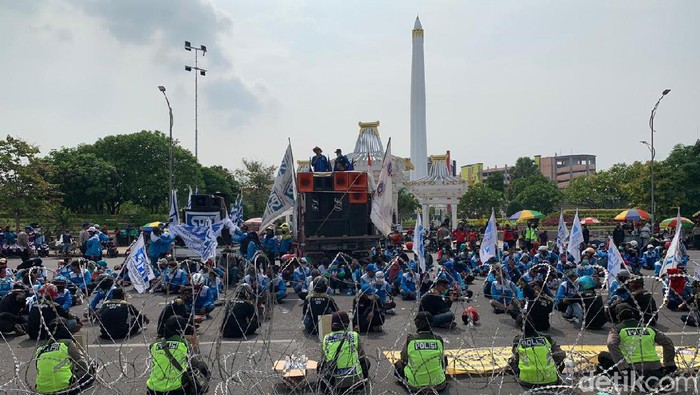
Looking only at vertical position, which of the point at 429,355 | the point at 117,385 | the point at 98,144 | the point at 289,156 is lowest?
the point at 117,385

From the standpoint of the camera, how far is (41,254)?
96.4 feet

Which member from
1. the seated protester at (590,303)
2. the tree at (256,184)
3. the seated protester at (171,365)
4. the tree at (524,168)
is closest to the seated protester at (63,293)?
the seated protester at (171,365)

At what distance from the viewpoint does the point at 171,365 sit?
7.29 meters

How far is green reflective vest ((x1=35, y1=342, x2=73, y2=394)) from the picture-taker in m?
7.55

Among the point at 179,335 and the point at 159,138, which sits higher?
the point at 159,138

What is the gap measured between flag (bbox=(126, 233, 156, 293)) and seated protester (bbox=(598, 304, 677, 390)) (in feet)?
34.6

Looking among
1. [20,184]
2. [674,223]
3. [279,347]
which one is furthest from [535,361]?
[20,184]

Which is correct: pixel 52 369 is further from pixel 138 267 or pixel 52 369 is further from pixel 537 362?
pixel 138 267

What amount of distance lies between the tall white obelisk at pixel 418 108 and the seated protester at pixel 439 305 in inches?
2363

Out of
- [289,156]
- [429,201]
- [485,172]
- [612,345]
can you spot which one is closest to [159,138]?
[429,201]

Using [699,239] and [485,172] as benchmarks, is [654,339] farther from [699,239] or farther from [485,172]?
[485,172]

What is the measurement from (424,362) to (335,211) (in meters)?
12.0

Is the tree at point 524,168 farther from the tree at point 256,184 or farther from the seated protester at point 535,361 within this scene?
the seated protester at point 535,361

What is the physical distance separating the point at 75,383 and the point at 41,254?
984 inches
